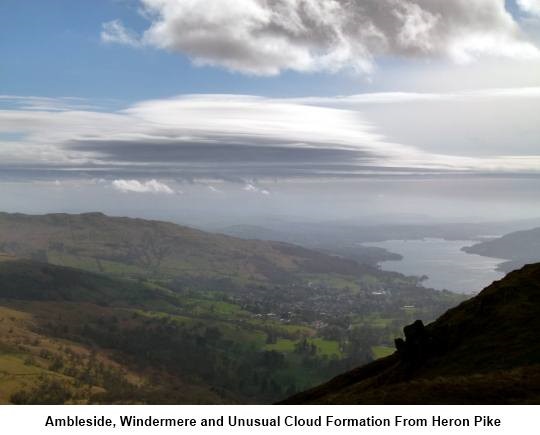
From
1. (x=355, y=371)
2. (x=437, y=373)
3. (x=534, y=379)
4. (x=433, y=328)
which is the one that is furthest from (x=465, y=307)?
(x=534, y=379)

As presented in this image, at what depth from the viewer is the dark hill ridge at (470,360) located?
38.0m

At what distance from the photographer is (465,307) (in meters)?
74.9

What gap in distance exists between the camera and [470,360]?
173 feet

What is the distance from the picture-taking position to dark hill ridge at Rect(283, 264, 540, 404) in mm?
37969
